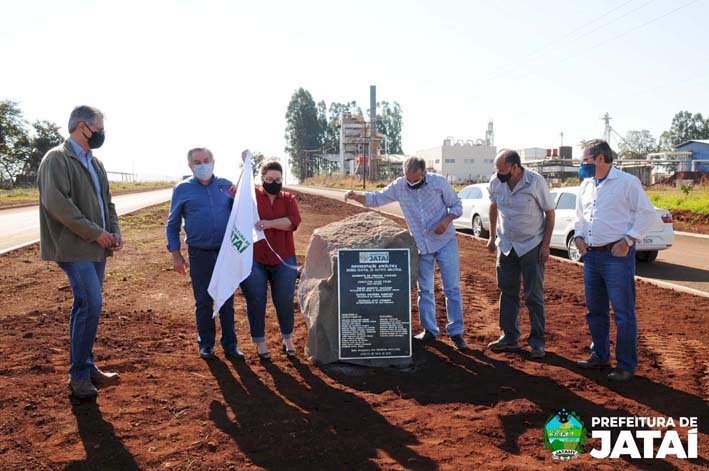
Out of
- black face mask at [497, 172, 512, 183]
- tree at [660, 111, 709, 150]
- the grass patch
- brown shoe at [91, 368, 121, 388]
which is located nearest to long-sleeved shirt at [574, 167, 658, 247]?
black face mask at [497, 172, 512, 183]

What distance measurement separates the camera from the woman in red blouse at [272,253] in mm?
5176

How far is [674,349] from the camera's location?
5672mm

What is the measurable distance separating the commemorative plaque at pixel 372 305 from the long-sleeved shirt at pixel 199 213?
1093 millimetres

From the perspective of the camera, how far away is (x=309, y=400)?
4.41 meters

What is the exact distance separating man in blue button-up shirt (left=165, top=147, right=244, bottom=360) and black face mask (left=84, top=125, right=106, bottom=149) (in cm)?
83

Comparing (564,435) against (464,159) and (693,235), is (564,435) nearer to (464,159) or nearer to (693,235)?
(693,235)

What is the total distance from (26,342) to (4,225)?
14836 mm

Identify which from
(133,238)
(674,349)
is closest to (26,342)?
(674,349)

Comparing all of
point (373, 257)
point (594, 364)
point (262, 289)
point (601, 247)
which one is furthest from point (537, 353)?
point (262, 289)

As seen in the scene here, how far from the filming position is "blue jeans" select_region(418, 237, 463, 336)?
19.2 feet

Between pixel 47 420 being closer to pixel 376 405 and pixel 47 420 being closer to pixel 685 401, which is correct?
pixel 376 405

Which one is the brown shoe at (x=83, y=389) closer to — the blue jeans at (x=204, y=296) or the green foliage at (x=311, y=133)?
the blue jeans at (x=204, y=296)

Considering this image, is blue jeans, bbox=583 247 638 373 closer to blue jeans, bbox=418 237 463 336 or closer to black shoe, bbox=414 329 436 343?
blue jeans, bbox=418 237 463 336

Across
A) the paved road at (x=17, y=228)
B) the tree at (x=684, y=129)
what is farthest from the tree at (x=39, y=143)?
the tree at (x=684, y=129)
